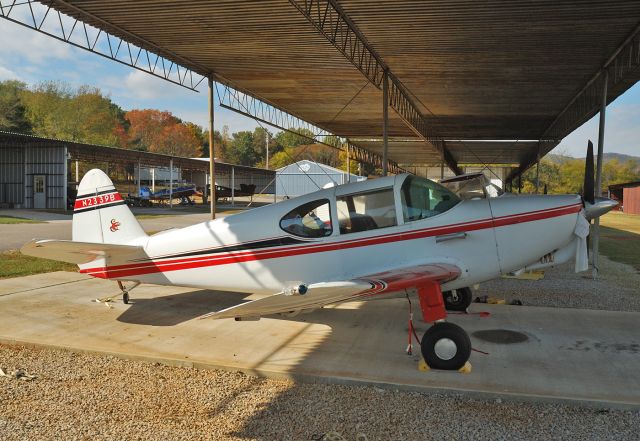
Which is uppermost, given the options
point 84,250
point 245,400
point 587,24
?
point 587,24

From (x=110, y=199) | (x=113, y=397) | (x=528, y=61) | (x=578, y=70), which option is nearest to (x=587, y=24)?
(x=528, y=61)

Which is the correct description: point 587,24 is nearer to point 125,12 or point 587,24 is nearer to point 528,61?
point 528,61

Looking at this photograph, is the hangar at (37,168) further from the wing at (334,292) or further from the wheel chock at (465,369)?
the wheel chock at (465,369)

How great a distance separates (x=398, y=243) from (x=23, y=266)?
10.3 meters

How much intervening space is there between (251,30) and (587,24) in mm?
6941

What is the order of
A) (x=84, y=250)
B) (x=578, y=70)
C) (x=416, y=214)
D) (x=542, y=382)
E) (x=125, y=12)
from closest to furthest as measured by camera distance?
(x=542, y=382) → (x=416, y=214) → (x=84, y=250) → (x=125, y=12) → (x=578, y=70)

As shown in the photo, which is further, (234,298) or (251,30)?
(251,30)

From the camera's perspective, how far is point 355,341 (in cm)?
676

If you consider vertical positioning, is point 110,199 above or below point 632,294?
above

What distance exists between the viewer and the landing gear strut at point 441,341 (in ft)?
18.4

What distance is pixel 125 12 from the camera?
10141mm

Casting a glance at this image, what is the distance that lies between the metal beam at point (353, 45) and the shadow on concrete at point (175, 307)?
5.36m

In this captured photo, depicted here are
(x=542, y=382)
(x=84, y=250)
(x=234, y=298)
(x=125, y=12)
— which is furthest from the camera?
(x=125, y=12)

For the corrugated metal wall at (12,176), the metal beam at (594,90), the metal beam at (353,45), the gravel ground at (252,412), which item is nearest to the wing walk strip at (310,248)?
the gravel ground at (252,412)
